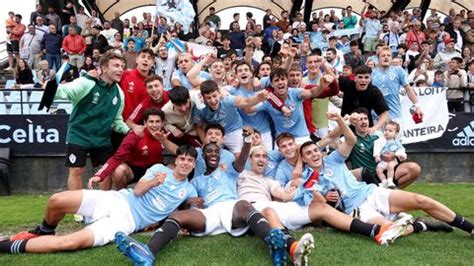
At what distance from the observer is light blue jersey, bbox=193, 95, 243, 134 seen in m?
6.53

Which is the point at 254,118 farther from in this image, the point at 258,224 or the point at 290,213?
the point at 258,224

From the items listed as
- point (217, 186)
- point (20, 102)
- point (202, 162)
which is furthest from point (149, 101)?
point (20, 102)

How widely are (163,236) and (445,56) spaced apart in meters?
11.4

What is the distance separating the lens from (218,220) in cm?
586

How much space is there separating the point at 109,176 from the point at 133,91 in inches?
45.1

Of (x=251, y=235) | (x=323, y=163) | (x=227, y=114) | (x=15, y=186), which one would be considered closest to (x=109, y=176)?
(x=227, y=114)

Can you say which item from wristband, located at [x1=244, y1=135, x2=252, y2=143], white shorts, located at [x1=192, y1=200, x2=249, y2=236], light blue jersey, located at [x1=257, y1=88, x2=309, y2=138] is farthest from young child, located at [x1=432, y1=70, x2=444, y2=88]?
white shorts, located at [x1=192, y1=200, x2=249, y2=236]

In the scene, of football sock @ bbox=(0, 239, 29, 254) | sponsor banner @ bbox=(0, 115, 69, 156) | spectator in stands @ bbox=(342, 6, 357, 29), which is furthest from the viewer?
spectator in stands @ bbox=(342, 6, 357, 29)

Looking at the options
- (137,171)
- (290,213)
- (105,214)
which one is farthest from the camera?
(137,171)

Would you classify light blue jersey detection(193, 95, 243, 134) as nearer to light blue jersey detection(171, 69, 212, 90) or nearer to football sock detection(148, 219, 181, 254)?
light blue jersey detection(171, 69, 212, 90)

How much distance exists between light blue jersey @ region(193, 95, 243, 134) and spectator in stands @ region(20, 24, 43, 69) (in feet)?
34.9

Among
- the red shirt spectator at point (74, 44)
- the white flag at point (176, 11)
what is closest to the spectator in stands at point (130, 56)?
the white flag at point (176, 11)

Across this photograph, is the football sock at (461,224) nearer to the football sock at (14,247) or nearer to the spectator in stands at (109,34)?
the football sock at (14,247)

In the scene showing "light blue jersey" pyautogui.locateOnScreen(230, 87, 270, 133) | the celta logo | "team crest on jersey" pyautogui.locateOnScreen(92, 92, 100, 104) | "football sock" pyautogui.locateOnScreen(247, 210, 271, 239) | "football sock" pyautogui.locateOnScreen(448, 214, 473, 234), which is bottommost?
the celta logo
